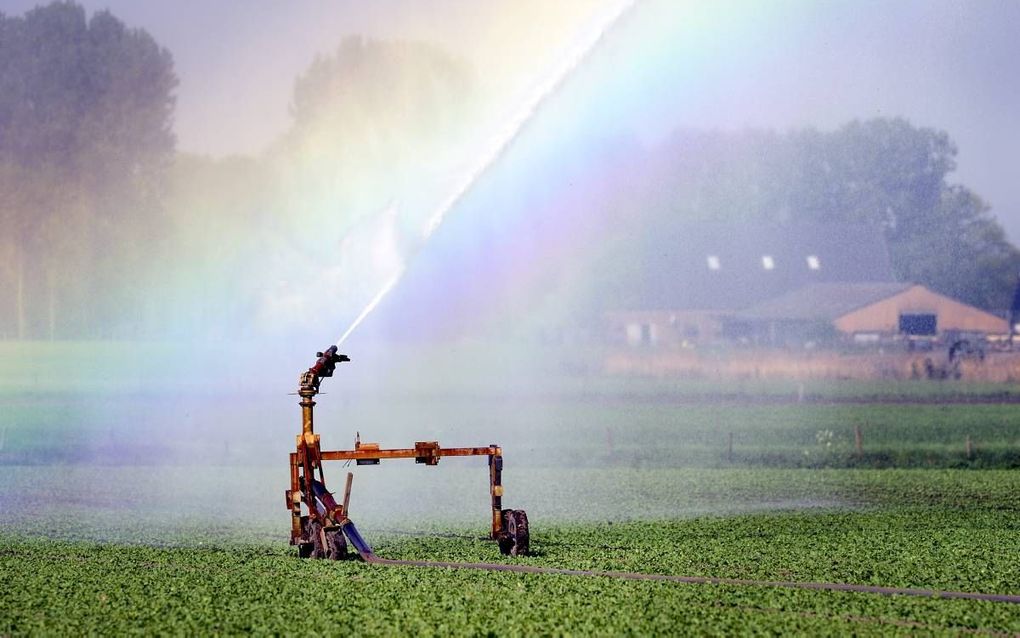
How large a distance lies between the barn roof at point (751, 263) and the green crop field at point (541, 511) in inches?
764

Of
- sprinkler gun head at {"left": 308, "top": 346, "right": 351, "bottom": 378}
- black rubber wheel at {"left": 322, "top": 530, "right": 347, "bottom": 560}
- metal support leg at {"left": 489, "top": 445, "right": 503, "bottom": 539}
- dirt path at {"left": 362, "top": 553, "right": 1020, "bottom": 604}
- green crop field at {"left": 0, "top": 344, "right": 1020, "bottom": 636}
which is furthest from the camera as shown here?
metal support leg at {"left": 489, "top": 445, "right": 503, "bottom": 539}

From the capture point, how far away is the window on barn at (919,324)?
81.8m

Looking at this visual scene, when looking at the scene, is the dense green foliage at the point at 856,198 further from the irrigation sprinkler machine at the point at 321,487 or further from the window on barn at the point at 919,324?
the irrigation sprinkler machine at the point at 321,487

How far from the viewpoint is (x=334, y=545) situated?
1845 centimetres

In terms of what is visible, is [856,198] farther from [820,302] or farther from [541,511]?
[541,511]

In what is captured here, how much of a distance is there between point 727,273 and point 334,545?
67.8 metres

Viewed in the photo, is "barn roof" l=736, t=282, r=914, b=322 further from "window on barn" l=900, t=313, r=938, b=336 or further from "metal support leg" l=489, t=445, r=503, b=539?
"metal support leg" l=489, t=445, r=503, b=539

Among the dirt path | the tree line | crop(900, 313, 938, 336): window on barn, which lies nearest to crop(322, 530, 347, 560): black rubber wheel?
the dirt path

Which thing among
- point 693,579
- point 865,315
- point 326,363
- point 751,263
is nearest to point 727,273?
point 751,263

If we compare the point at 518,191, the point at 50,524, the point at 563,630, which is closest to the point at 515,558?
the point at 563,630

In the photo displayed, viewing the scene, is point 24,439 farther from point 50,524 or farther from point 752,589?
point 752,589

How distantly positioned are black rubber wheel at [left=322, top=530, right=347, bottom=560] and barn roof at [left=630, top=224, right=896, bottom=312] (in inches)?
2442

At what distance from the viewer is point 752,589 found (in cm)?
1608

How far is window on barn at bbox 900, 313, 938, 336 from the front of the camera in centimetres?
8175
